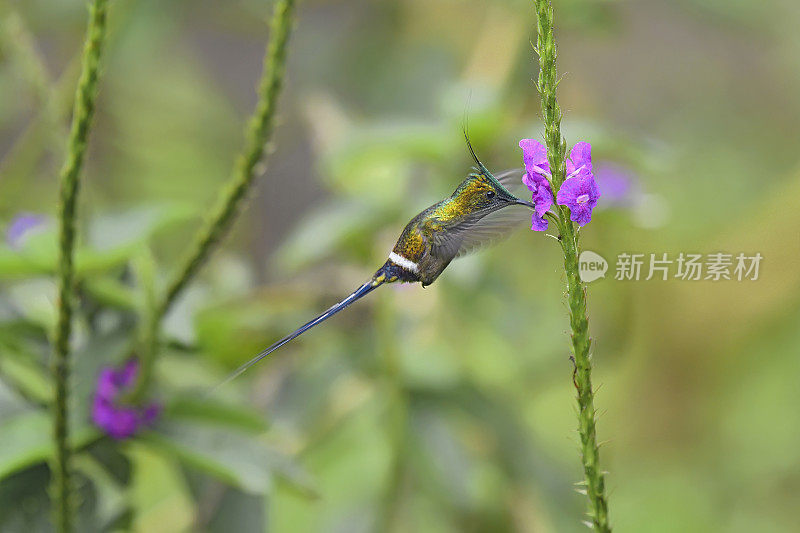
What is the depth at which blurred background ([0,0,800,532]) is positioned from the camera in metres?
0.63

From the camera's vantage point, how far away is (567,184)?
27cm

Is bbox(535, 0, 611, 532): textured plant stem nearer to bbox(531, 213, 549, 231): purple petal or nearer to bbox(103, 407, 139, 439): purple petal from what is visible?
bbox(531, 213, 549, 231): purple petal

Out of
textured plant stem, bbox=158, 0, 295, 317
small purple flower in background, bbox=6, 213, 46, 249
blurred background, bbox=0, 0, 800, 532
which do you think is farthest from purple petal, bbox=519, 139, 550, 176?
small purple flower in background, bbox=6, 213, 46, 249

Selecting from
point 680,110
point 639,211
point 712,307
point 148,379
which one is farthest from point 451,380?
point 680,110

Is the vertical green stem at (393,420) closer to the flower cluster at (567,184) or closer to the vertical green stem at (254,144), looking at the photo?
the vertical green stem at (254,144)

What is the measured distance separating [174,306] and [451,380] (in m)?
0.34

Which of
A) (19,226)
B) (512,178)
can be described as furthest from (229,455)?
(512,178)

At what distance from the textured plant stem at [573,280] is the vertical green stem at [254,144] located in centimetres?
16

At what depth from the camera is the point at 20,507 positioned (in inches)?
22.2

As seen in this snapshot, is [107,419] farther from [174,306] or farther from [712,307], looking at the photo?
[712,307]

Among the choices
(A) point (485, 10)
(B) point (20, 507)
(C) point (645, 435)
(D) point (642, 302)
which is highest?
(A) point (485, 10)

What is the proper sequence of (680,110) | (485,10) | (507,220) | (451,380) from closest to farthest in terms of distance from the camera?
(507,220)
(451,380)
(485,10)
(680,110)

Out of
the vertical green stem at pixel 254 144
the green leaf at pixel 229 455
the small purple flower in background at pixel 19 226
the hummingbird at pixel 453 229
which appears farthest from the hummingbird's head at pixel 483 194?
the small purple flower in background at pixel 19 226

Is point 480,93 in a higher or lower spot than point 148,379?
higher
